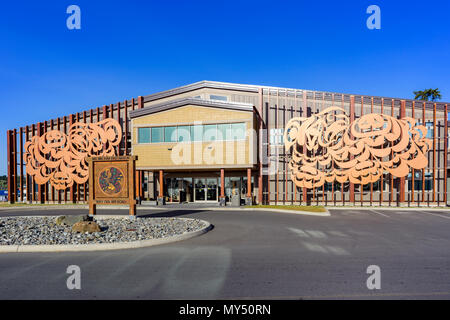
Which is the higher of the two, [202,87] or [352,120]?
[202,87]

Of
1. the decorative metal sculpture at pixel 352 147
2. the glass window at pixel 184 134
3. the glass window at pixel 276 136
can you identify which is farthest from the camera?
the glass window at pixel 276 136

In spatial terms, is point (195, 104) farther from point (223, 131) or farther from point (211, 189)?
point (211, 189)

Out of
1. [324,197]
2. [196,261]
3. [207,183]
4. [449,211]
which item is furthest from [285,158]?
[196,261]

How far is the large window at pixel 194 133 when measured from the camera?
72.2 feet

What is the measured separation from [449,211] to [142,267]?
23046mm

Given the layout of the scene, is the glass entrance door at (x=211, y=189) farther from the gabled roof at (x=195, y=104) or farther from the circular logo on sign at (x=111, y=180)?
the circular logo on sign at (x=111, y=180)

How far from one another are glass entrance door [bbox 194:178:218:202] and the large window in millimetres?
5268

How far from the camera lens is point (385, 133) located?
69.1ft

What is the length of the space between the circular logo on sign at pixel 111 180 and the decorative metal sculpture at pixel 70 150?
480 inches

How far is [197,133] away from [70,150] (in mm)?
15380

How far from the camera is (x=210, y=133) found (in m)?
22.3

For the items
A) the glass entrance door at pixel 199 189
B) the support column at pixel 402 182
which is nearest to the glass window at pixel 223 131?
the glass entrance door at pixel 199 189

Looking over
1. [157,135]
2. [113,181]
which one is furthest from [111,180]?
[157,135]
